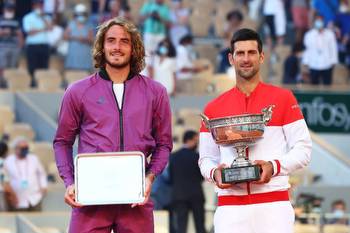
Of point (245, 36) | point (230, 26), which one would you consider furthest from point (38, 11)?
point (245, 36)

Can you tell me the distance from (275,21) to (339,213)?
8.37 meters

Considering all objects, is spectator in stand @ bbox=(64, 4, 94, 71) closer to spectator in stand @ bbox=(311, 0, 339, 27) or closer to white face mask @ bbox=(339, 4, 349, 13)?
spectator in stand @ bbox=(311, 0, 339, 27)

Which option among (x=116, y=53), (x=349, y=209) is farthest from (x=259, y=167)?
(x=349, y=209)

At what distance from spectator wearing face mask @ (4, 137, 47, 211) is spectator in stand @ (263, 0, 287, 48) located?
9356 millimetres

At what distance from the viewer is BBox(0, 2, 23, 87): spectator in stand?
83.2 ft

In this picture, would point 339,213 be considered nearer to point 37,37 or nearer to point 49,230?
point 49,230

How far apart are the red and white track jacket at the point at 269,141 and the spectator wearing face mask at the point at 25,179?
9.95 metres

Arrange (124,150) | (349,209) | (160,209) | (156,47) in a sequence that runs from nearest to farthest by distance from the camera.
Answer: (124,150), (160,209), (349,209), (156,47)

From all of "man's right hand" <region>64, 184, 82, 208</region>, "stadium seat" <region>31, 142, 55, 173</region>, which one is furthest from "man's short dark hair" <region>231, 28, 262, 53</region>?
"stadium seat" <region>31, 142, 55, 173</region>

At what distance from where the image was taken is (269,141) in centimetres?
977

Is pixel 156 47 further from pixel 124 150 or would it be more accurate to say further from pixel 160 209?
pixel 124 150

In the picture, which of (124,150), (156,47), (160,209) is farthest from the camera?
(156,47)

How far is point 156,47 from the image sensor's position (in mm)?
25344

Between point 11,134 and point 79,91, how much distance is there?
13117 millimetres
